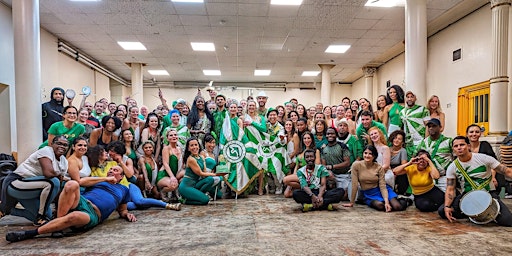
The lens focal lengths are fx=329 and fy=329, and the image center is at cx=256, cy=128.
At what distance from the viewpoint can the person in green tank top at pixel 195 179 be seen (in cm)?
461

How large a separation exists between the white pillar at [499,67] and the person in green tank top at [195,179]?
5.44 m

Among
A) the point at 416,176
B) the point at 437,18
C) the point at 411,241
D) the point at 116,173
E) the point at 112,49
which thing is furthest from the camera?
the point at 112,49

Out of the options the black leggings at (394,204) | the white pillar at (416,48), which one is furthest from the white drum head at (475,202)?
the white pillar at (416,48)

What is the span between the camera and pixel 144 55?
37.2ft

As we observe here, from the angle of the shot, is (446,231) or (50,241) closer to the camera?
(50,241)

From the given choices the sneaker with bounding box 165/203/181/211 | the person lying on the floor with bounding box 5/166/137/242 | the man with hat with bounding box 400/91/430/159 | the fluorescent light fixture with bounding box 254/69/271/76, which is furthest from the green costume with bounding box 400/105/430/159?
the fluorescent light fixture with bounding box 254/69/271/76

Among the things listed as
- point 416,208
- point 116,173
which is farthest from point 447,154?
point 116,173

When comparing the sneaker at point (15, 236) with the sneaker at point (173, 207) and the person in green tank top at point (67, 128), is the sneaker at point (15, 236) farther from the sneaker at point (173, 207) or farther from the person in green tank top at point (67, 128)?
the sneaker at point (173, 207)

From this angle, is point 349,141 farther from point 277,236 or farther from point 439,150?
point 277,236

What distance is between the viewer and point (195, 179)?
4.73 m

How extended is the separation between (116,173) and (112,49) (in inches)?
317

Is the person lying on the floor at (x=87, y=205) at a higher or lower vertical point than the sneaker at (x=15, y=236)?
higher

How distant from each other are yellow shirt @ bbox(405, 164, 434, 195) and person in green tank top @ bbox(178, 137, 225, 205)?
105 inches

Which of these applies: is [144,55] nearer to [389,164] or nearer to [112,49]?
[112,49]
